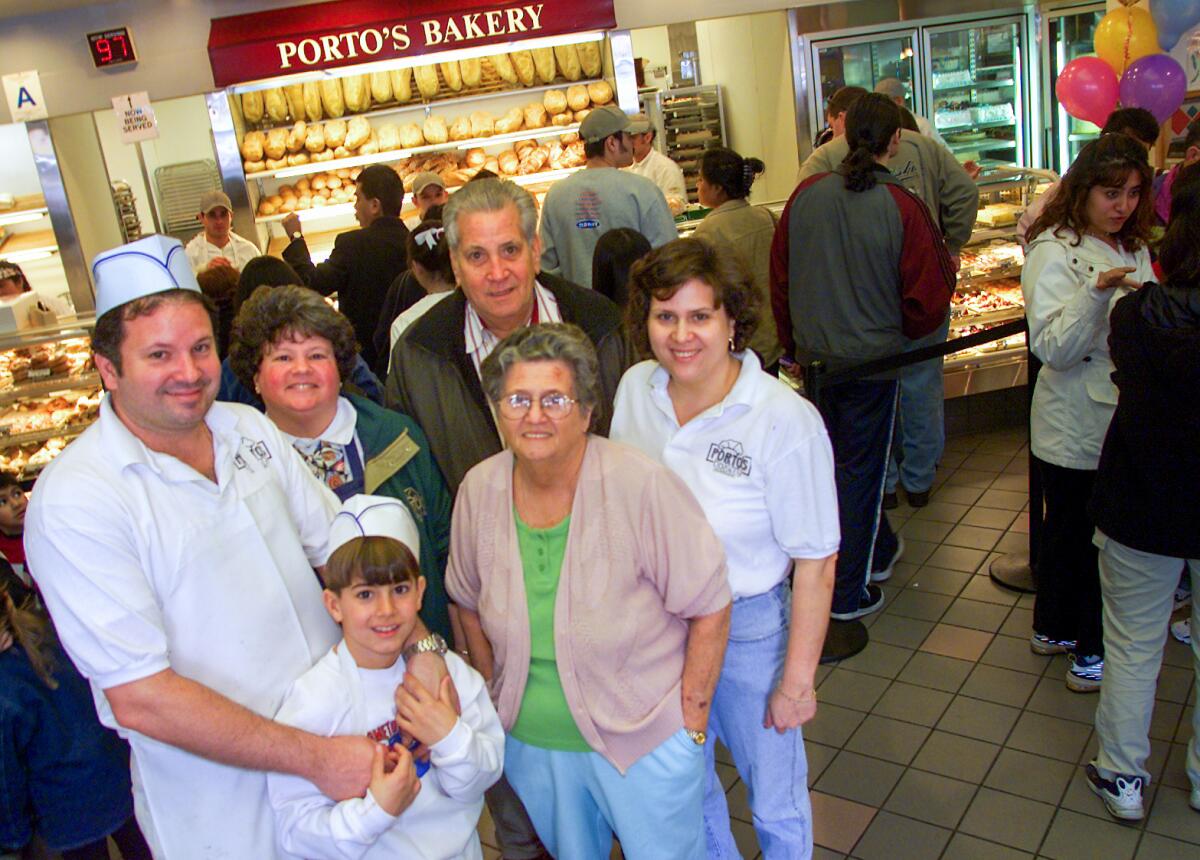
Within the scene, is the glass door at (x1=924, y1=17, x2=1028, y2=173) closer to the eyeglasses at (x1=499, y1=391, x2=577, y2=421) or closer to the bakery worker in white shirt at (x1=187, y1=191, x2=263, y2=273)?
the bakery worker in white shirt at (x1=187, y1=191, x2=263, y2=273)

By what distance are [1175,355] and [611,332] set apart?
136cm

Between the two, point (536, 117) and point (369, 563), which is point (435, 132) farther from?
point (369, 563)

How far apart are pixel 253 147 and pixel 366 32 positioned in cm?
120

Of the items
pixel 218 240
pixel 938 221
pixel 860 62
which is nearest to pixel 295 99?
pixel 218 240

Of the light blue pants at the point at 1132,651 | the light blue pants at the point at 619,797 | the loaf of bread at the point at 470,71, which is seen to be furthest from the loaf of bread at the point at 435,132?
the light blue pants at the point at 619,797

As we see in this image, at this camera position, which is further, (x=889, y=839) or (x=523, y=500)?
(x=889, y=839)

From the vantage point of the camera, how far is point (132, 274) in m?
1.80

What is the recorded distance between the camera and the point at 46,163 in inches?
265

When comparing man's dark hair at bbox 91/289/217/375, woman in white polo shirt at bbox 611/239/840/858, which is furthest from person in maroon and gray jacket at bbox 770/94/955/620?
man's dark hair at bbox 91/289/217/375

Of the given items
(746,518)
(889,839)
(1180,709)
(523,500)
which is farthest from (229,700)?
(1180,709)

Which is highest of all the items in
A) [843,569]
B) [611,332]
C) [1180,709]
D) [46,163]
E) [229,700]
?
[46,163]

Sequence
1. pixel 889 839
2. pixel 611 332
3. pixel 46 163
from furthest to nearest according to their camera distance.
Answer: pixel 46 163, pixel 889 839, pixel 611 332

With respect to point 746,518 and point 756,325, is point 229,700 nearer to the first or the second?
point 746,518

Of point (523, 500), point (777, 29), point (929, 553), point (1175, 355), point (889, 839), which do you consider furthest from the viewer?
point (777, 29)
